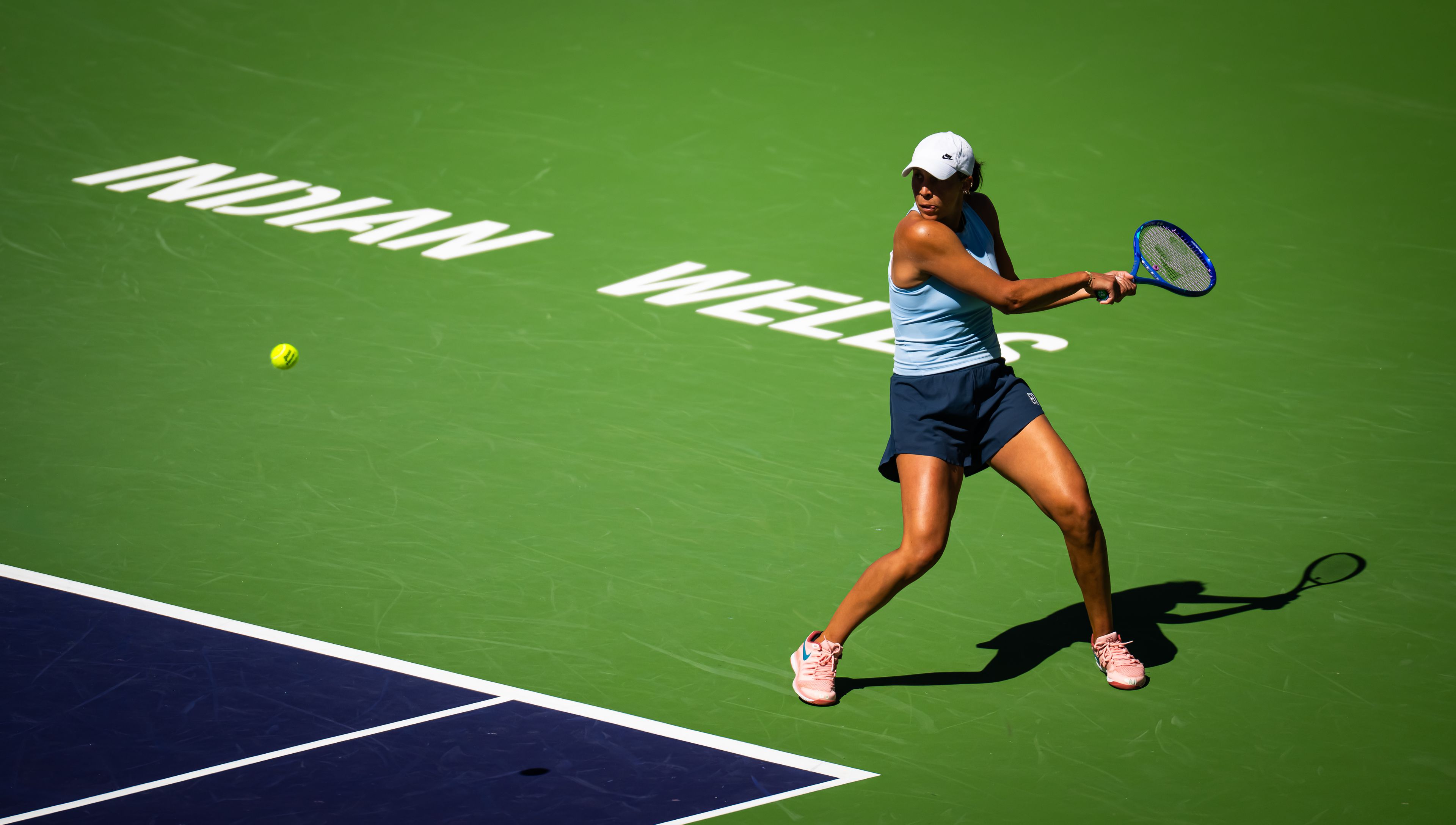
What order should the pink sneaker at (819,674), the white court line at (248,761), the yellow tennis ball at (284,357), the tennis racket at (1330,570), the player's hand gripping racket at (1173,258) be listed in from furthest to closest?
the yellow tennis ball at (284,357) < the tennis racket at (1330,570) < the player's hand gripping racket at (1173,258) < the pink sneaker at (819,674) < the white court line at (248,761)

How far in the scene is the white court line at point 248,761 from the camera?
5.25 m

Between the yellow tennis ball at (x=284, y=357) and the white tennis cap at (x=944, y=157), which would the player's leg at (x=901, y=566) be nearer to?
the white tennis cap at (x=944, y=157)

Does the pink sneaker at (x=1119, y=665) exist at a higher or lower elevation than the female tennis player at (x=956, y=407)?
lower

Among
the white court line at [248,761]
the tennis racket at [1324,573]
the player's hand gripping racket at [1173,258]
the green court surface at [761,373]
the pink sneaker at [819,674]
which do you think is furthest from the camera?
the tennis racket at [1324,573]

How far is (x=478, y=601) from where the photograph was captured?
675cm

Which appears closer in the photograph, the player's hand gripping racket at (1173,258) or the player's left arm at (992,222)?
the player's left arm at (992,222)

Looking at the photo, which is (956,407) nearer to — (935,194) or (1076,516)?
(1076,516)

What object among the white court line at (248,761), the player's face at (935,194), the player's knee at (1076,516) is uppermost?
the player's face at (935,194)

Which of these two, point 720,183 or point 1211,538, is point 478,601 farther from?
point 720,183

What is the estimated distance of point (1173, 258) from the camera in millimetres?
6734

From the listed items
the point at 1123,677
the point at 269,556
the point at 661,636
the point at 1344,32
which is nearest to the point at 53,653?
the point at 269,556

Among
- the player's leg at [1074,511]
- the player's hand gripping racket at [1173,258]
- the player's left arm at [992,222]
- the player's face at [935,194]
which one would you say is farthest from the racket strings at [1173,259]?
the player's face at [935,194]

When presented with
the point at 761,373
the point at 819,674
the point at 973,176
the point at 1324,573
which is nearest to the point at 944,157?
the point at 973,176

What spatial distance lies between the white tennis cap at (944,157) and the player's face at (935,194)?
0.03m
